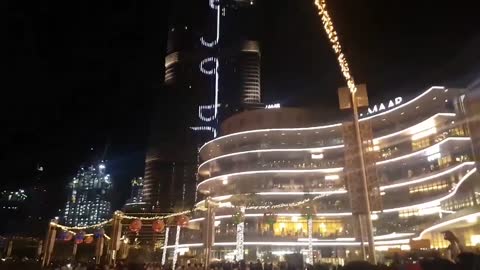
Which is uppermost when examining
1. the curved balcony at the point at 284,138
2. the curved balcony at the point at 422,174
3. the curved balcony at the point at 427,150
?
the curved balcony at the point at 284,138

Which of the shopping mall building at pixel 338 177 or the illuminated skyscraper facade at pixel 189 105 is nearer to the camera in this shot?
the shopping mall building at pixel 338 177

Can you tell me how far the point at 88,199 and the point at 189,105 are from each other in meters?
71.9

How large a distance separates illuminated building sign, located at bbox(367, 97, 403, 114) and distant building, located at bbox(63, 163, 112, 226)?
14924 cm

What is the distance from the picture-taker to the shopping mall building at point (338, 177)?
4219 centimetres

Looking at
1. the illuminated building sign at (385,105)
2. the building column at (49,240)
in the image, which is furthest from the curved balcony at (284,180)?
the building column at (49,240)

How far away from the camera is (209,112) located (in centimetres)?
15250

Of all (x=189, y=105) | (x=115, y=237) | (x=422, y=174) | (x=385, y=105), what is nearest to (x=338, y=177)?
(x=385, y=105)

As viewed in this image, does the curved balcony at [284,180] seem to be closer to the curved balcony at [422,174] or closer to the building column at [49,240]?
the curved balcony at [422,174]

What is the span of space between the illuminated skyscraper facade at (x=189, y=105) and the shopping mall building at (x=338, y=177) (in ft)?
274

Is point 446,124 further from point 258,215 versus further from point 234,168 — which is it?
point 234,168

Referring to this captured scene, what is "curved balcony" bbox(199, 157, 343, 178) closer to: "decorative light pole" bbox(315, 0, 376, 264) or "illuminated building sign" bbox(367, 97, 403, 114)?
"illuminated building sign" bbox(367, 97, 403, 114)

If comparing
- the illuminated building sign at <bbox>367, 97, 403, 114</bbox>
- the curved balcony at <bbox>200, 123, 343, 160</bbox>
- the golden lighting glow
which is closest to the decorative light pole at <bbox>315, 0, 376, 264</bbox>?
the golden lighting glow

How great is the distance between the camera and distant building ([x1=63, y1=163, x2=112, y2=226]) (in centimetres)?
17625

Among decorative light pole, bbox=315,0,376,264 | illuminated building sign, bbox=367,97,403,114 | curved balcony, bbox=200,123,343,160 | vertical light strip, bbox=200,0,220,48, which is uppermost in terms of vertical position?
vertical light strip, bbox=200,0,220,48
